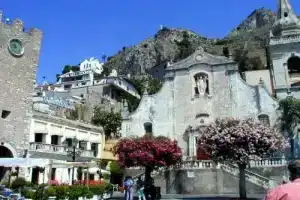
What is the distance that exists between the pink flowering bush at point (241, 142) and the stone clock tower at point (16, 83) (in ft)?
53.5

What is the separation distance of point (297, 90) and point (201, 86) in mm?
10232

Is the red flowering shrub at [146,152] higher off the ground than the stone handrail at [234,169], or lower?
higher

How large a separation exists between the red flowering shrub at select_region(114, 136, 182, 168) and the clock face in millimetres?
13023

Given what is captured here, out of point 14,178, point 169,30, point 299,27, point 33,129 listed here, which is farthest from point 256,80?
point 169,30

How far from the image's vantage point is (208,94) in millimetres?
38375

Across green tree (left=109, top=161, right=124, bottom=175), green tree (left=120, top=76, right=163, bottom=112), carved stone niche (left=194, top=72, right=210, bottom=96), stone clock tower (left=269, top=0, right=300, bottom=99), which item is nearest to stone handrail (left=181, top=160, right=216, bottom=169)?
green tree (left=109, top=161, right=124, bottom=175)

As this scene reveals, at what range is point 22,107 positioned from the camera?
29594 mm

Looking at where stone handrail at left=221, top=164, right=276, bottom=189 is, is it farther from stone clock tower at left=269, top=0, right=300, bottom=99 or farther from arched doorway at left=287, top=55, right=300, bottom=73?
arched doorway at left=287, top=55, right=300, bottom=73

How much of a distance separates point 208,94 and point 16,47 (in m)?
20.9

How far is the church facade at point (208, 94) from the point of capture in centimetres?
3673

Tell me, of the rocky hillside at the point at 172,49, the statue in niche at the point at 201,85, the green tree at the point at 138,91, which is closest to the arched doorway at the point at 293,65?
the statue in niche at the point at 201,85

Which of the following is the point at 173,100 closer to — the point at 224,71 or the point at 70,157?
the point at 224,71

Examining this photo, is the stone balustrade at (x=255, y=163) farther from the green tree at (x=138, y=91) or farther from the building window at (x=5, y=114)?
the green tree at (x=138, y=91)

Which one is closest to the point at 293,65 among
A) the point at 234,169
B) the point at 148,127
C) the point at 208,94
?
the point at 208,94
